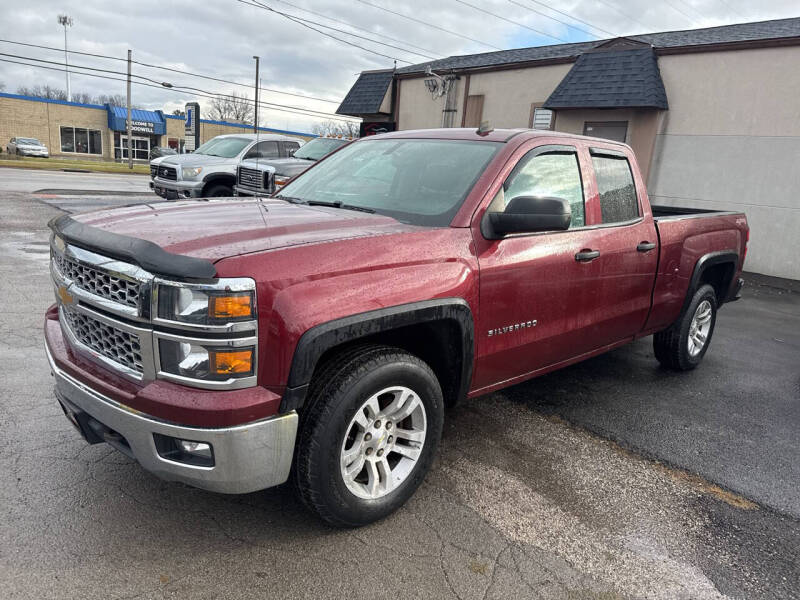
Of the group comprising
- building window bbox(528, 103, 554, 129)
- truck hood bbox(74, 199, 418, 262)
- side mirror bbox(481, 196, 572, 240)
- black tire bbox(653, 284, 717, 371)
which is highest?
building window bbox(528, 103, 554, 129)

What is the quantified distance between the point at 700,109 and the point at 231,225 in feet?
38.0

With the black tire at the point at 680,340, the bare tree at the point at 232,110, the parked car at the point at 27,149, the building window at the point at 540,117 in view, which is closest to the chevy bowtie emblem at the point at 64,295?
the black tire at the point at 680,340

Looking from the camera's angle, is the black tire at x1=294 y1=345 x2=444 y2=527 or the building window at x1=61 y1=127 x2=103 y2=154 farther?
the building window at x1=61 y1=127 x2=103 y2=154

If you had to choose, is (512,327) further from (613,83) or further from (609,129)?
(609,129)

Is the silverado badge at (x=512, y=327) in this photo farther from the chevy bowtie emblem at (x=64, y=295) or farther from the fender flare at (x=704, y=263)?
the fender flare at (x=704, y=263)

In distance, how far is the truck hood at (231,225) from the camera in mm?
2320

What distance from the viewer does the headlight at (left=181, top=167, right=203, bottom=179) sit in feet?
40.6

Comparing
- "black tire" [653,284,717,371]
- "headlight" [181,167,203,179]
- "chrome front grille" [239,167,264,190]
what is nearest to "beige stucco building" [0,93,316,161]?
"headlight" [181,167,203,179]

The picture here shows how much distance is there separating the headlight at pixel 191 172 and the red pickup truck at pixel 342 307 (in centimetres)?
928

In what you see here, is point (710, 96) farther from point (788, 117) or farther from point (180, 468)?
point (180, 468)

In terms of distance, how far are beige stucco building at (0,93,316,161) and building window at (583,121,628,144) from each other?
43318 mm

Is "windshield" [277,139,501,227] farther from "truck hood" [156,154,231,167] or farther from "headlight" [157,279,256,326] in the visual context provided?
"truck hood" [156,154,231,167]

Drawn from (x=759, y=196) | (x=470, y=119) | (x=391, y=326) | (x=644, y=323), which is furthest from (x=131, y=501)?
(x=470, y=119)

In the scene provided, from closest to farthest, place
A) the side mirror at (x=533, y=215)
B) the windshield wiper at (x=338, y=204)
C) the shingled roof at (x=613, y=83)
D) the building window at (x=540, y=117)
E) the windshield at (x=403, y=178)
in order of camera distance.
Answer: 1. the side mirror at (x=533, y=215)
2. the windshield at (x=403, y=178)
3. the windshield wiper at (x=338, y=204)
4. the shingled roof at (x=613, y=83)
5. the building window at (x=540, y=117)
